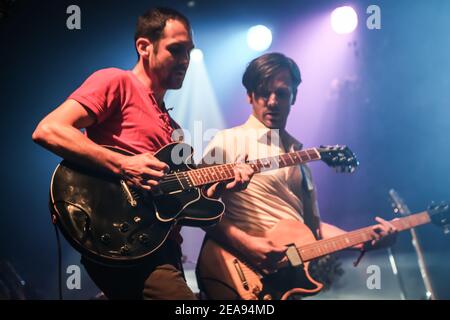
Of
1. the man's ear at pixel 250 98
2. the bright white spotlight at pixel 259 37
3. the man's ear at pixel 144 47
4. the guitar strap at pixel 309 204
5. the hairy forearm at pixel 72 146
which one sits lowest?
the guitar strap at pixel 309 204

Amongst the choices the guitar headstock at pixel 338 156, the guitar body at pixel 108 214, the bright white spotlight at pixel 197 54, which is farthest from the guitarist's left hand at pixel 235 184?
the bright white spotlight at pixel 197 54

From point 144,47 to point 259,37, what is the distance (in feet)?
4.42

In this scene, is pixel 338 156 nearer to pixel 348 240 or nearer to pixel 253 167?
pixel 348 240

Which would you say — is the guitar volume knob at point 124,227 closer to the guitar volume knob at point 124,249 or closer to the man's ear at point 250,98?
the guitar volume knob at point 124,249

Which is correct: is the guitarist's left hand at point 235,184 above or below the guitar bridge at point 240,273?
above

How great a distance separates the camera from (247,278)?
281 centimetres

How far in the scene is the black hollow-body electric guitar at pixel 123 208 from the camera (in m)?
2.01

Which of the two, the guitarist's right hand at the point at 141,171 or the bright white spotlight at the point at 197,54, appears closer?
the guitarist's right hand at the point at 141,171

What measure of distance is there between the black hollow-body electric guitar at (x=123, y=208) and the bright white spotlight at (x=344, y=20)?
7.06 ft

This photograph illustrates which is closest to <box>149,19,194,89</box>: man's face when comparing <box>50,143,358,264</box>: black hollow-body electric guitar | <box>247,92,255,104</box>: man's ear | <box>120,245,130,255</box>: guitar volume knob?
<box>50,143,358,264</box>: black hollow-body electric guitar

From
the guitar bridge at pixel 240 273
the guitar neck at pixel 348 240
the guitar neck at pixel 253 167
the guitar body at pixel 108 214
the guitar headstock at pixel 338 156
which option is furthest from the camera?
the guitar headstock at pixel 338 156

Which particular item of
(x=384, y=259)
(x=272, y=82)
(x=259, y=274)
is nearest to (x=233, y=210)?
(x=259, y=274)

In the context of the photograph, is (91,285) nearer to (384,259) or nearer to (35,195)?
(35,195)

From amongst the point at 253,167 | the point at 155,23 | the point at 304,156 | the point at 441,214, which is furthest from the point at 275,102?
the point at 441,214
